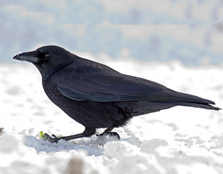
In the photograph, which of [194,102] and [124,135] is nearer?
[194,102]

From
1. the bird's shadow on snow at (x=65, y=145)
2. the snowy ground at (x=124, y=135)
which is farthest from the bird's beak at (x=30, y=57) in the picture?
the bird's shadow on snow at (x=65, y=145)

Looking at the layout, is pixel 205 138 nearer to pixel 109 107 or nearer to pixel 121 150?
pixel 109 107

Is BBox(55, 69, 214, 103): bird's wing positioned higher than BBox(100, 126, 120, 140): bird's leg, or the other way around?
BBox(55, 69, 214, 103): bird's wing

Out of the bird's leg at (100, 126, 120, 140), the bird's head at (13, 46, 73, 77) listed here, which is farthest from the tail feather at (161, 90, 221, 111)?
the bird's head at (13, 46, 73, 77)

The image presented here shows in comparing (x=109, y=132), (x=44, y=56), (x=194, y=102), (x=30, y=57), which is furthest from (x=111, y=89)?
(x=30, y=57)

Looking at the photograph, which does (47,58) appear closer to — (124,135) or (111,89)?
(111,89)

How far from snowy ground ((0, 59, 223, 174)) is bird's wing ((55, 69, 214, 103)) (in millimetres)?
488

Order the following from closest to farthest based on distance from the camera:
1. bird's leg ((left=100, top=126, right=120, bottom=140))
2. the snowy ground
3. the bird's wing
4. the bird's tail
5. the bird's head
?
the snowy ground < the bird's tail < the bird's wing < bird's leg ((left=100, top=126, right=120, bottom=140)) < the bird's head

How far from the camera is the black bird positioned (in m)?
5.66

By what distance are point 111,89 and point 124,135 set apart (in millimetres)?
903

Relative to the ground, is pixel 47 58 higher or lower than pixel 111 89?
higher

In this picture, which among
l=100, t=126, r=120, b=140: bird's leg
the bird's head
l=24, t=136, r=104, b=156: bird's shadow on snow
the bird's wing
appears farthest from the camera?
the bird's head

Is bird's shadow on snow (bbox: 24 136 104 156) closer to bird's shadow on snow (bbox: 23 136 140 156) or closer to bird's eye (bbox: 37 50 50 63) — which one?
bird's shadow on snow (bbox: 23 136 140 156)

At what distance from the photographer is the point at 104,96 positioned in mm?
5738
